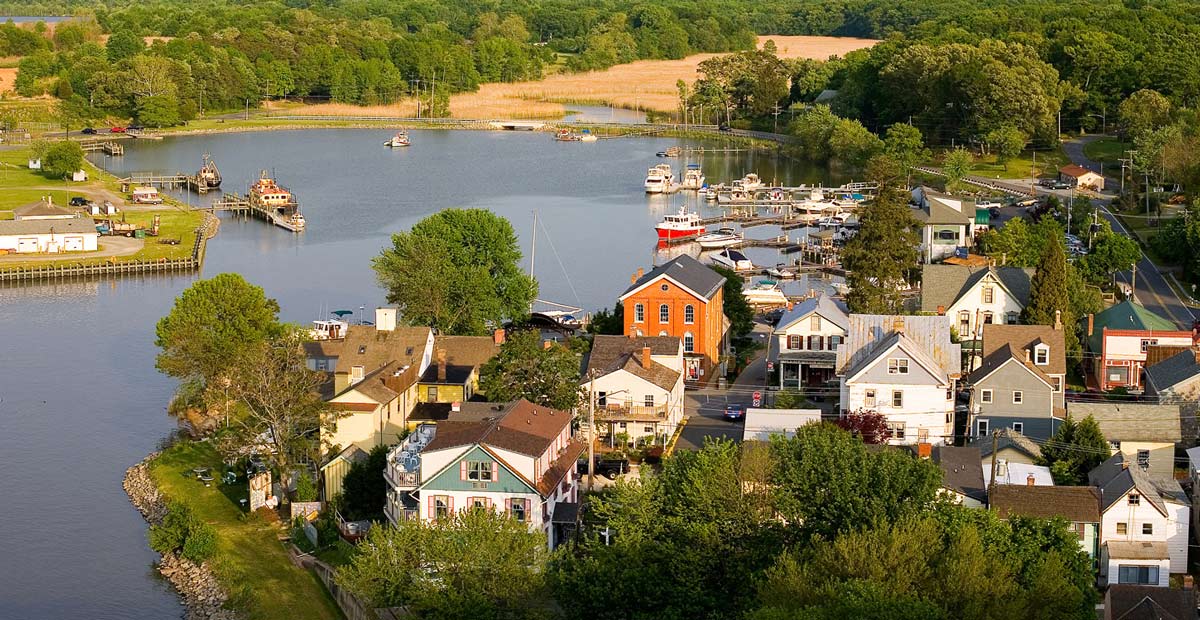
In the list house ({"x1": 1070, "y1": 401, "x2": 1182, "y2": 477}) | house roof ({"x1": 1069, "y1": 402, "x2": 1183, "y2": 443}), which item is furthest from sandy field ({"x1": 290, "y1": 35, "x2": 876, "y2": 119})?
house ({"x1": 1070, "y1": 401, "x2": 1182, "y2": 477})

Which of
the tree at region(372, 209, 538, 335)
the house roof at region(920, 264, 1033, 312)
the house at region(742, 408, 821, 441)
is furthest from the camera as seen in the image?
the house roof at region(920, 264, 1033, 312)

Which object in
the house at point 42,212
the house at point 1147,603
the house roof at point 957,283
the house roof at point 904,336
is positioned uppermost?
the house at point 42,212

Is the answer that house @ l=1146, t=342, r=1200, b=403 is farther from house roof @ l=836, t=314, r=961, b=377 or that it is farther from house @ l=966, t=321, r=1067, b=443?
house roof @ l=836, t=314, r=961, b=377

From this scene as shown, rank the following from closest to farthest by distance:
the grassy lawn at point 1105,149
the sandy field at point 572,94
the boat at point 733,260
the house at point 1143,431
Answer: the house at point 1143,431, the boat at point 733,260, the grassy lawn at point 1105,149, the sandy field at point 572,94

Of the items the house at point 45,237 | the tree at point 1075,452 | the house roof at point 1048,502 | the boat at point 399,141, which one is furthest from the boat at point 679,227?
the house roof at point 1048,502

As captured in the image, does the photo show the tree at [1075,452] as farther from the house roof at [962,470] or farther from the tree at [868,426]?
the tree at [868,426]

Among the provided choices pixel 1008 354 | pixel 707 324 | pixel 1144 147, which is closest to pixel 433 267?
pixel 707 324

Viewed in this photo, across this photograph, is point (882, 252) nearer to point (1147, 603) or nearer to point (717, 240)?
point (717, 240)
